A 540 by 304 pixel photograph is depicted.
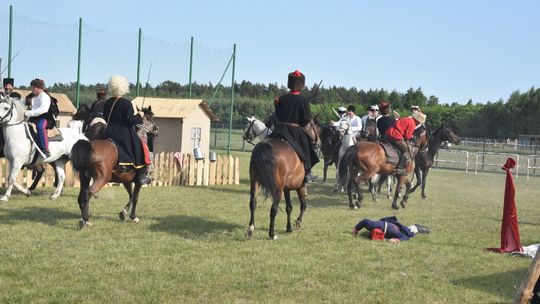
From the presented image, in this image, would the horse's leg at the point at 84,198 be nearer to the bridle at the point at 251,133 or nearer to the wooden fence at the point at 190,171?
the wooden fence at the point at 190,171

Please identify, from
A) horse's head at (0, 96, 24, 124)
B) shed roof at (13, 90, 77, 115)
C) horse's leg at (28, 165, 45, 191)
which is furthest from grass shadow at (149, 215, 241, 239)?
shed roof at (13, 90, 77, 115)

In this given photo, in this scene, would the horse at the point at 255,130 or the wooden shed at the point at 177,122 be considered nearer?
the horse at the point at 255,130

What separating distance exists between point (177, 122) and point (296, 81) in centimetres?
1262

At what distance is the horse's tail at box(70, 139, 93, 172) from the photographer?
10109mm

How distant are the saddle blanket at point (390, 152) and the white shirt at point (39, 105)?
24.6 feet

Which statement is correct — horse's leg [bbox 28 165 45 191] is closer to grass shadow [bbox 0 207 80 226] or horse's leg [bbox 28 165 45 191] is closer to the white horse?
the white horse

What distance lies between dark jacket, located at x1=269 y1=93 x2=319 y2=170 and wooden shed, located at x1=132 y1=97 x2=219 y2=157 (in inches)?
483

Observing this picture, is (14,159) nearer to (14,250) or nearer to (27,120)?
(27,120)

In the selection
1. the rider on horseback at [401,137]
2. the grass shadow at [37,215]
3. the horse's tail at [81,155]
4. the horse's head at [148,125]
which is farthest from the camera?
the rider on horseback at [401,137]

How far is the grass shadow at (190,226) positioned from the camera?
34.3 feet

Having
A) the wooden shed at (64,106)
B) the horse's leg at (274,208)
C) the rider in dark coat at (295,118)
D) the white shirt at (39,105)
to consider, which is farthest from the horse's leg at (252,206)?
the wooden shed at (64,106)

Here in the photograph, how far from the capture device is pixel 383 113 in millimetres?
16594

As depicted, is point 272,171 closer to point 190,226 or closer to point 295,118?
point 295,118

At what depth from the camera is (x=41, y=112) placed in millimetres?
12734
